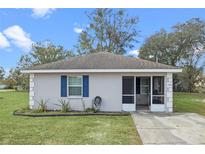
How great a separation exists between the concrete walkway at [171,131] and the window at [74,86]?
4.30 metres

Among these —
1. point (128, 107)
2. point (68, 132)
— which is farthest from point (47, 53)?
point (68, 132)

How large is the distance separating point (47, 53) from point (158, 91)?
101ft

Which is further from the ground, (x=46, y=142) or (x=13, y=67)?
(x=13, y=67)

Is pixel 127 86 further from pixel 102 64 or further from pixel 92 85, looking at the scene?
pixel 92 85

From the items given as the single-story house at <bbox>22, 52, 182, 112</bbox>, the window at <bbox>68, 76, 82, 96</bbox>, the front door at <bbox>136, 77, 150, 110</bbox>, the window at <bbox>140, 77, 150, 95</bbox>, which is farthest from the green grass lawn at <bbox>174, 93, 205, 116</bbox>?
the window at <bbox>68, 76, 82, 96</bbox>

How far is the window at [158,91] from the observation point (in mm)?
15234

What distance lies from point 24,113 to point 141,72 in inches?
250

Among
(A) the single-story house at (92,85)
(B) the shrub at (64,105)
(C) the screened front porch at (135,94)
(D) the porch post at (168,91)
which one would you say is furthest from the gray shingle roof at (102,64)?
(B) the shrub at (64,105)

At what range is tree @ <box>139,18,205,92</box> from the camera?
36.7 metres

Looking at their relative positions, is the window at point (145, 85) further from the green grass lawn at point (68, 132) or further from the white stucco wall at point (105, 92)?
the green grass lawn at point (68, 132)

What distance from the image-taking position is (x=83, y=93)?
15.0 meters

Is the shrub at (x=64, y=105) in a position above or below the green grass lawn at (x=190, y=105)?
above
